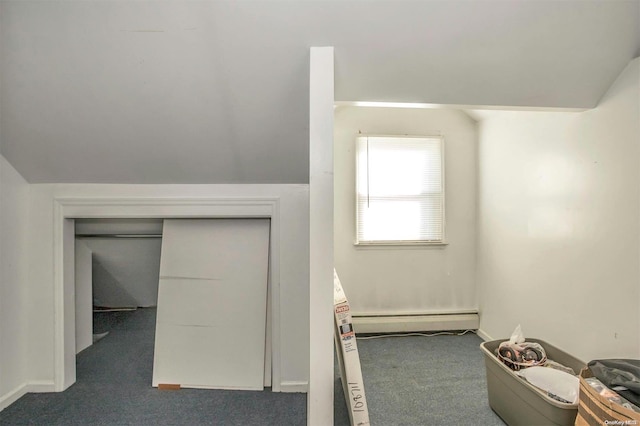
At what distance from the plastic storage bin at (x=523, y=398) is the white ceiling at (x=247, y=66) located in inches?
56.2

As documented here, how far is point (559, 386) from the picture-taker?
1532 mm

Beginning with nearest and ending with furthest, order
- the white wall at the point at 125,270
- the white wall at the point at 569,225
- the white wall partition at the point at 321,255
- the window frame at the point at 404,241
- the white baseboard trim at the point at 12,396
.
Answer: the white wall partition at the point at 321,255
the white wall at the point at 569,225
the white baseboard trim at the point at 12,396
the white wall at the point at 125,270
the window frame at the point at 404,241

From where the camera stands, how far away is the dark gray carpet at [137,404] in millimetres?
1743

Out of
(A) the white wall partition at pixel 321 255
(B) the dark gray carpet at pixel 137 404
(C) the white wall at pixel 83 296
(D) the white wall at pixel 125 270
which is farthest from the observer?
(D) the white wall at pixel 125 270

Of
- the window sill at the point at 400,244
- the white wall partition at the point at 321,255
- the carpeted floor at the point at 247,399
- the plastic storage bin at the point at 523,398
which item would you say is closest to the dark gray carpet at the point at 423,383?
the carpeted floor at the point at 247,399

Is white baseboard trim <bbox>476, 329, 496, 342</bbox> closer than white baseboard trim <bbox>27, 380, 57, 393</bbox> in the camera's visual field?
No

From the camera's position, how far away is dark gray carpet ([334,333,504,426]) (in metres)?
1.79

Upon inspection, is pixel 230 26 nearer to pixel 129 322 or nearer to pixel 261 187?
pixel 261 187

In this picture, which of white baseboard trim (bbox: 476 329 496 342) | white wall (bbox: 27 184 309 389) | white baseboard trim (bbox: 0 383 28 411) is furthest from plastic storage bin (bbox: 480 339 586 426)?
white baseboard trim (bbox: 0 383 28 411)

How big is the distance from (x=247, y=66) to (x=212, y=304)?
152 cm

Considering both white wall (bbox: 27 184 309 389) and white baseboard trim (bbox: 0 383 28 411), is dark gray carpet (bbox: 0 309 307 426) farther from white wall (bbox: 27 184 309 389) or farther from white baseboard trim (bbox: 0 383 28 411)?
white wall (bbox: 27 184 309 389)

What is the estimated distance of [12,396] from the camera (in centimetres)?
191

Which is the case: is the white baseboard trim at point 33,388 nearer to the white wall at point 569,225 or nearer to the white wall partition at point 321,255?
the white wall partition at point 321,255

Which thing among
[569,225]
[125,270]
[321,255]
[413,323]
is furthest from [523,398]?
[125,270]
